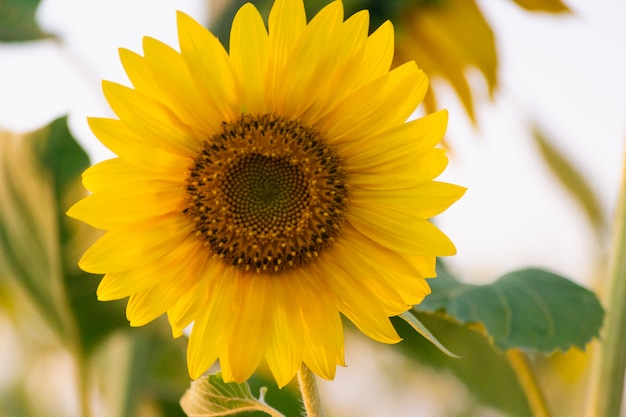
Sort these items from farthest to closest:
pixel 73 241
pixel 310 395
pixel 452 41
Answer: pixel 452 41 → pixel 73 241 → pixel 310 395

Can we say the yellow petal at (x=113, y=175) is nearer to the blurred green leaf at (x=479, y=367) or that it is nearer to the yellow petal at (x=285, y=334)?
the yellow petal at (x=285, y=334)

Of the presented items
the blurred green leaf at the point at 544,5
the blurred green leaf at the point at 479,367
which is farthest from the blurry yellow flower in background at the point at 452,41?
the blurred green leaf at the point at 479,367

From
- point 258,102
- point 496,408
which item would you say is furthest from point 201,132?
point 496,408

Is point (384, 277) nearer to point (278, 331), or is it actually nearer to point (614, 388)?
point (278, 331)

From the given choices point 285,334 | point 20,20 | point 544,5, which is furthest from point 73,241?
point 544,5

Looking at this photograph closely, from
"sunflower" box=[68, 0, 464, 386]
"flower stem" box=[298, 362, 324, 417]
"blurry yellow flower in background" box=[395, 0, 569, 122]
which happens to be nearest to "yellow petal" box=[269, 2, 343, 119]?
"sunflower" box=[68, 0, 464, 386]

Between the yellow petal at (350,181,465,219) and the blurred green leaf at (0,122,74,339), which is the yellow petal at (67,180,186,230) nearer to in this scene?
the yellow petal at (350,181,465,219)

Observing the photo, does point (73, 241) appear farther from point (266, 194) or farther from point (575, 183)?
point (575, 183)
